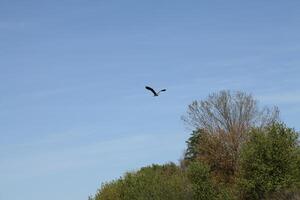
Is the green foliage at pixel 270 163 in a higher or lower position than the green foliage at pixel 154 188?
lower

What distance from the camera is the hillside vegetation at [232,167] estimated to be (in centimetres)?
6366

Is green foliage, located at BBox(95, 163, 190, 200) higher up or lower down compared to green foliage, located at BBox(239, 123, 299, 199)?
higher up

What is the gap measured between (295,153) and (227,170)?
22.3 meters

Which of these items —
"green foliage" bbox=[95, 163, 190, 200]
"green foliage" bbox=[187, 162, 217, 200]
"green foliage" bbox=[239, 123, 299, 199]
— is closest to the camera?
"green foliage" bbox=[239, 123, 299, 199]

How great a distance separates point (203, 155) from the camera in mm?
88625

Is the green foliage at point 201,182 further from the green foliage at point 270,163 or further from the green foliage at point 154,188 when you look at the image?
the green foliage at point 270,163

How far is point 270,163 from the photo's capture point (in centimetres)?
6381

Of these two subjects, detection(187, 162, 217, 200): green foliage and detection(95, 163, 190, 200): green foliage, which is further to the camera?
detection(95, 163, 190, 200): green foliage

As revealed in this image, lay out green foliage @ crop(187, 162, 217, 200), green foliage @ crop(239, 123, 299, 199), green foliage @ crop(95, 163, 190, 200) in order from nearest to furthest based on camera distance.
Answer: green foliage @ crop(239, 123, 299, 199) → green foliage @ crop(187, 162, 217, 200) → green foliage @ crop(95, 163, 190, 200)

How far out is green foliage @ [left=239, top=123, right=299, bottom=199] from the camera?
208 ft

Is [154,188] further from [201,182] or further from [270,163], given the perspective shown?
[270,163]

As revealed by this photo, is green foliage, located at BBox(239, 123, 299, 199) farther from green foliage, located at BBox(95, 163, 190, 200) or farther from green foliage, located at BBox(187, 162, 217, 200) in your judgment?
green foliage, located at BBox(95, 163, 190, 200)

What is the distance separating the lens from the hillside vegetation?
63.7m

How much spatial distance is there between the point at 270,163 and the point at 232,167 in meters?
21.4
